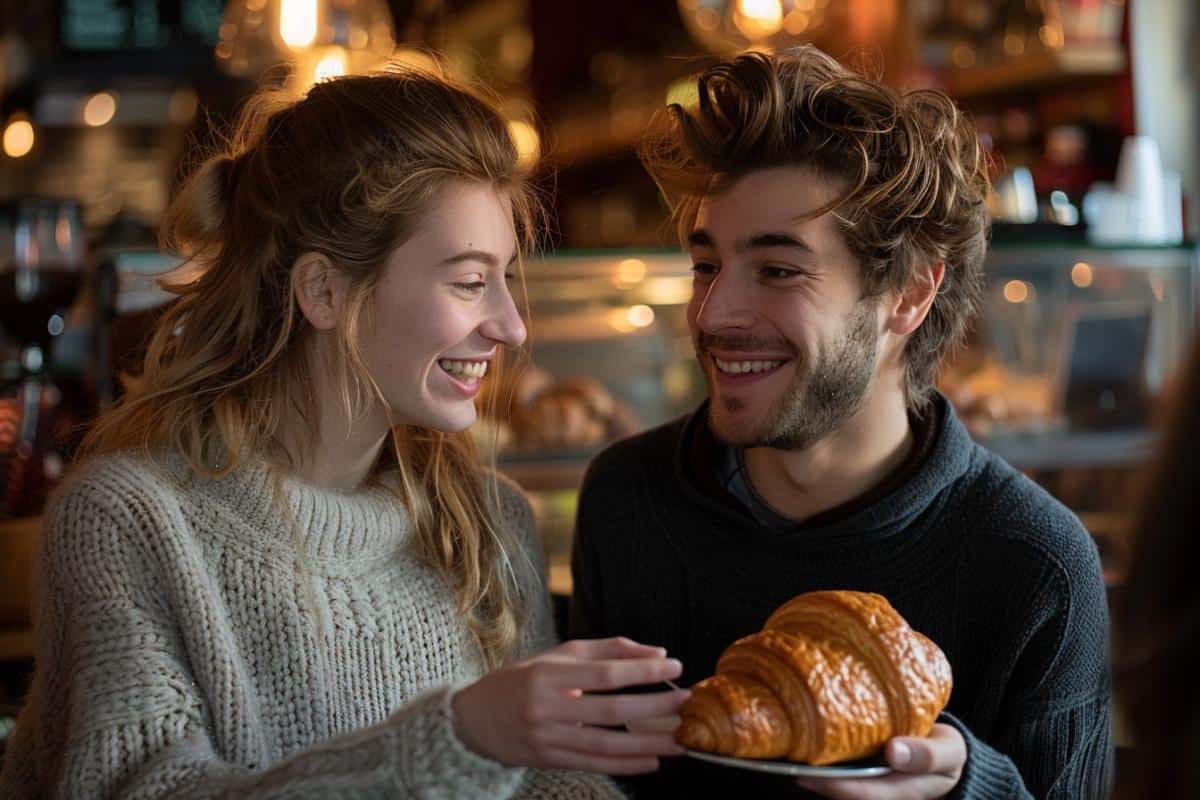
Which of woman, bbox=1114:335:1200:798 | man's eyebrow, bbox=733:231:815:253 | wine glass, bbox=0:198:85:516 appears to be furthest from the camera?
wine glass, bbox=0:198:85:516

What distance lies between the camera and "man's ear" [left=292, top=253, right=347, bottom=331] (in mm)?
1846

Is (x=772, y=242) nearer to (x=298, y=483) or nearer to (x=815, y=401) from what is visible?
(x=815, y=401)

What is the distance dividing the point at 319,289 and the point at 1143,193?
2.41 meters

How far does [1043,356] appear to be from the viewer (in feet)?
11.0

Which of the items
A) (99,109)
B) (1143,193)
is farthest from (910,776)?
(99,109)

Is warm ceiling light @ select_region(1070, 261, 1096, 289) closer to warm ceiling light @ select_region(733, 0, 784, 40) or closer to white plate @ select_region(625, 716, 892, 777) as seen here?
warm ceiling light @ select_region(733, 0, 784, 40)

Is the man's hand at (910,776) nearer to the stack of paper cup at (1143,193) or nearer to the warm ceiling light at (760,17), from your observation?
the stack of paper cup at (1143,193)

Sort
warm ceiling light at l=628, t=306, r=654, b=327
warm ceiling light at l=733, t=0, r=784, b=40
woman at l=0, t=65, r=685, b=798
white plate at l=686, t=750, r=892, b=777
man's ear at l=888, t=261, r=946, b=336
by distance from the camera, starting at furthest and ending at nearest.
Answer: warm ceiling light at l=733, t=0, r=784, b=40, warm ceiling light at l=628, t=306, r=654, b=327, man's ear at l=888, t=261, r=946, b=336, woman at l=0, t=65, r=685, b=798, white plate at l=686, t=750, r=892, b=777

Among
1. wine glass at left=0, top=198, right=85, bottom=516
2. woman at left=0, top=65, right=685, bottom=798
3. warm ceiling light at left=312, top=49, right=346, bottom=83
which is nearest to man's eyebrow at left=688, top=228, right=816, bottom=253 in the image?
woman at left=0, top=65, right=685, bottom=798

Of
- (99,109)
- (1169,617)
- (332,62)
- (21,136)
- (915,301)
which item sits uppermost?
(99,109)

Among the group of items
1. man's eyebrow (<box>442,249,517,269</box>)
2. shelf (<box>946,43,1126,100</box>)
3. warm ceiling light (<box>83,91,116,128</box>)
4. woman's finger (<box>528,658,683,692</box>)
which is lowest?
woman's finger (<box>528,658,683,692</box>)

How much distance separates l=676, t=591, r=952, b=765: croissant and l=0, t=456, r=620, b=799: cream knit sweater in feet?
0.77

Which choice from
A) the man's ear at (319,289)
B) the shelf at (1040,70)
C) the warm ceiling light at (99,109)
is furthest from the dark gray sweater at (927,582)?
the warm ceiling light at (99,109)

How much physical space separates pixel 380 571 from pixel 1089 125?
11.6 feet
